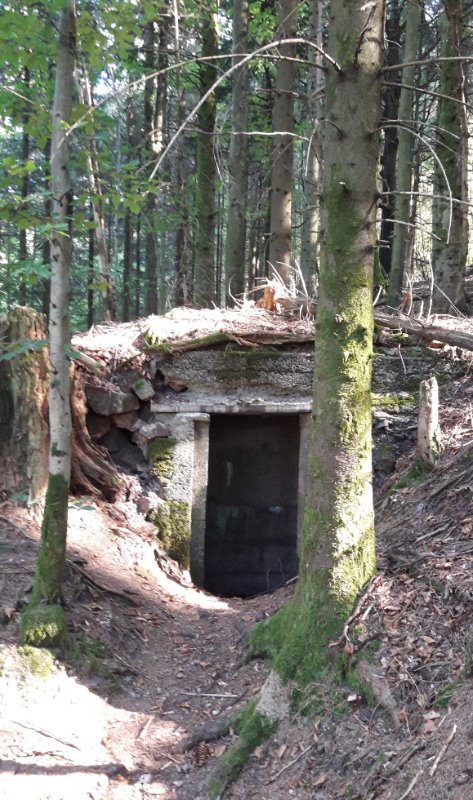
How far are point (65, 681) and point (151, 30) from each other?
12552 mm

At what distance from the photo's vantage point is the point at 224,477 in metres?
8.48

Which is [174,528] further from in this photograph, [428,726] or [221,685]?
[428,726]

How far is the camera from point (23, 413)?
628 cm

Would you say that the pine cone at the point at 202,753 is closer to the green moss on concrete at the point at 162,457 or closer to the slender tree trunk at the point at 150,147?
the green moss on concrete at the point at 162,457

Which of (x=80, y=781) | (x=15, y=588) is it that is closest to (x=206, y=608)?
(x=15, y=588)

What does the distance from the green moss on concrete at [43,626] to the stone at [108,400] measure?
9.12 feet

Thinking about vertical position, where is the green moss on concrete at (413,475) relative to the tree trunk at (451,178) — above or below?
below

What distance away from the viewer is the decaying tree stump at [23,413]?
245 inches

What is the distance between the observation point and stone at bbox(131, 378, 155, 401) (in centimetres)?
719

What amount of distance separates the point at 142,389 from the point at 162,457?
2.46ft

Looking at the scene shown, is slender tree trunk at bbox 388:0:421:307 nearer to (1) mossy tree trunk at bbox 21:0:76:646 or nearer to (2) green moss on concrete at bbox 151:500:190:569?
(2) green moss on concrete at bbox 151:500:190:569

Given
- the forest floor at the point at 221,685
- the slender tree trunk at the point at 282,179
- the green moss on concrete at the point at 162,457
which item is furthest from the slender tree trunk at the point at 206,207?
the forest floor at the point at 221,685

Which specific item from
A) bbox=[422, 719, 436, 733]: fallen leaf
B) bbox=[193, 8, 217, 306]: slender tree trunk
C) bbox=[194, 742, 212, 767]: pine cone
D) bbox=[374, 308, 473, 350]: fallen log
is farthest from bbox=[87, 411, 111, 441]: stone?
bbox=[193, 8, 217, 306]: slender tree trunk

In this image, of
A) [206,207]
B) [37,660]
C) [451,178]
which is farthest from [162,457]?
[206,207]
